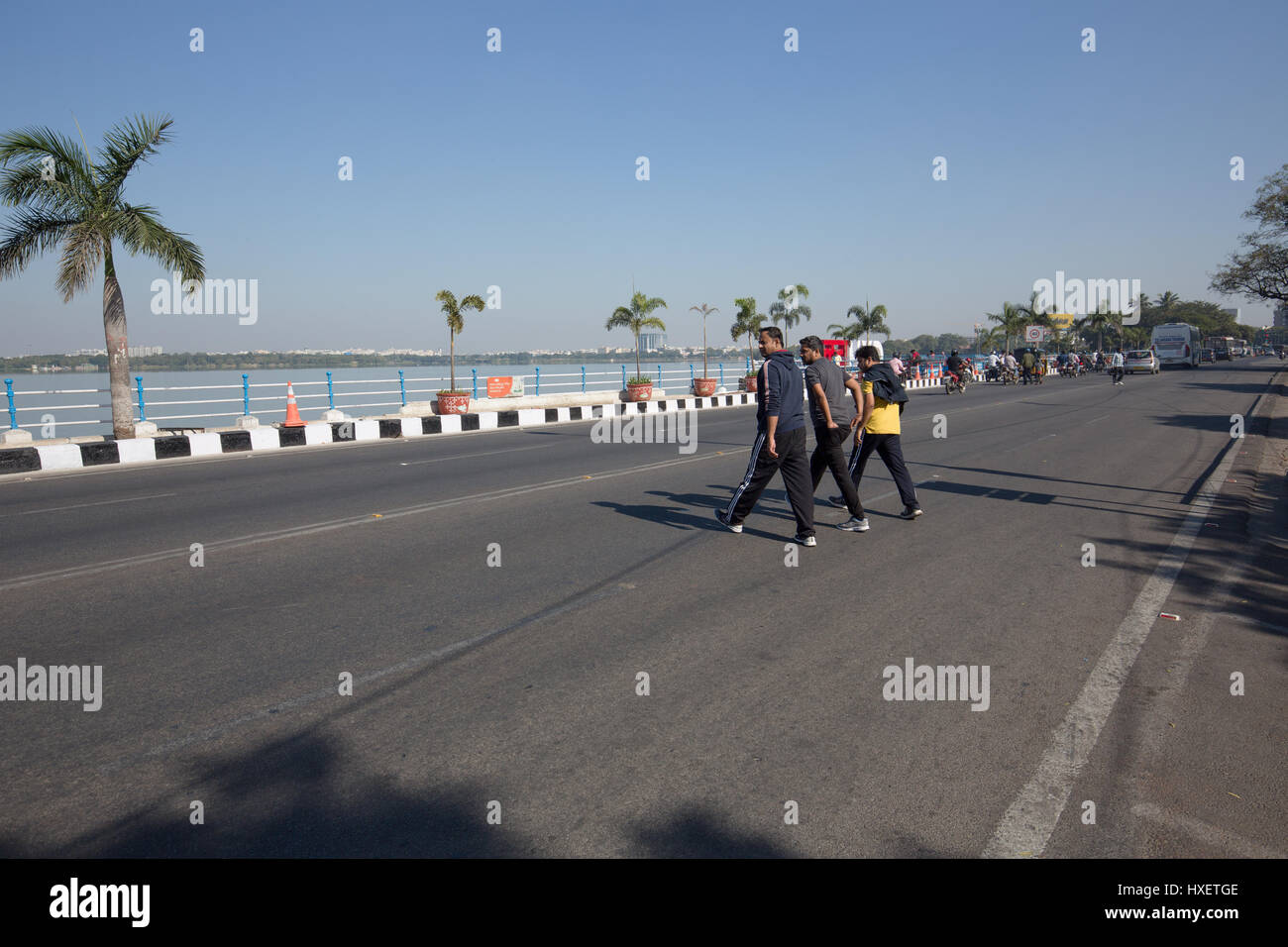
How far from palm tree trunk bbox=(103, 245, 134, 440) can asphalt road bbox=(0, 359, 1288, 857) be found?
859 cm

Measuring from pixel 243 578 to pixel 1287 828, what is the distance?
6313 mm

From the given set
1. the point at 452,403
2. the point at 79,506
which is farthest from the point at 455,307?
the point at 79,506

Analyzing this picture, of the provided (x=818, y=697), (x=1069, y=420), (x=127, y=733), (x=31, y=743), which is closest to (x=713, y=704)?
(x=818, y=697)

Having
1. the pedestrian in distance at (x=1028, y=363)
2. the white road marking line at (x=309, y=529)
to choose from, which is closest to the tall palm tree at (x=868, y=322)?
the pedestrian in distance at (x=1028, y=363)

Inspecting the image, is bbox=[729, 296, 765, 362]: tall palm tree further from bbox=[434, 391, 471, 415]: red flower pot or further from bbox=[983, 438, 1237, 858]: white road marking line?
bbox=[983, 438, 1237, 858]: white road marking line

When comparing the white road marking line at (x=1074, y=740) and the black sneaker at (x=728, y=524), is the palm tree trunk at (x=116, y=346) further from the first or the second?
the white road marking line at (x=1074, y=740)

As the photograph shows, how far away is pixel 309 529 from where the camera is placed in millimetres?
8031

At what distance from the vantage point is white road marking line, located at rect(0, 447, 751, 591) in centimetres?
634

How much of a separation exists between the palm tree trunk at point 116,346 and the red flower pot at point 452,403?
28.8 ft

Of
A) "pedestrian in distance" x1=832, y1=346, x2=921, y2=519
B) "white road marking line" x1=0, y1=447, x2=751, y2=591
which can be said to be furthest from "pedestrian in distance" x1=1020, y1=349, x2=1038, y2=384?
"pedestrian in distance" x1=832, y1=346, x2=921, y2=519

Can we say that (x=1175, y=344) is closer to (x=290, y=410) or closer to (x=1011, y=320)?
(x=1011, y=320)

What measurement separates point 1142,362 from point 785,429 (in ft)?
186
